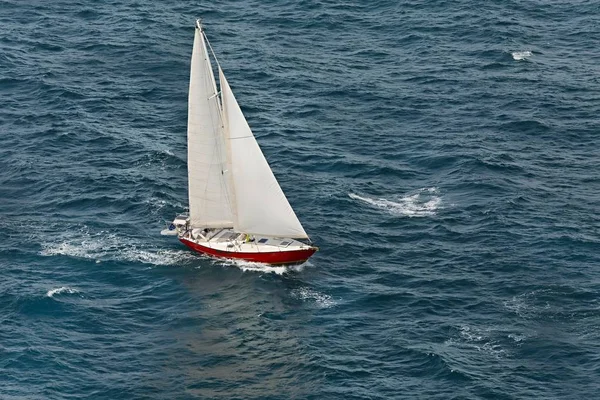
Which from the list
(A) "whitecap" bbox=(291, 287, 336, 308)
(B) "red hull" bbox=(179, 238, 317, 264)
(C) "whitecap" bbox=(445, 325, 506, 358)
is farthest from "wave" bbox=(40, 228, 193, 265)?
(C) "whitecap" bbox=(445, 325, 506, 358)

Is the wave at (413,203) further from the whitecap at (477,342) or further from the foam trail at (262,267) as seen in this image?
the whitecap at (477,342)

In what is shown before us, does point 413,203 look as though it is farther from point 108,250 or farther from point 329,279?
point 108,250

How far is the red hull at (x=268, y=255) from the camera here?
547 feet

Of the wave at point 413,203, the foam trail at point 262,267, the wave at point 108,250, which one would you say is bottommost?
the foam trail at point 262,267

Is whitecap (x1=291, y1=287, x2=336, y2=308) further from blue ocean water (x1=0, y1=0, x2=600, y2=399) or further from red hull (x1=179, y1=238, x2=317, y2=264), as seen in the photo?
red hull (x1=179, y1=238, x2=317, y2=264)

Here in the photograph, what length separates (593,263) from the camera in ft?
544

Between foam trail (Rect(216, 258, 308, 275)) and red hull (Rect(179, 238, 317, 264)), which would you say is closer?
red hull (Rect(179, 238, 317, 264))

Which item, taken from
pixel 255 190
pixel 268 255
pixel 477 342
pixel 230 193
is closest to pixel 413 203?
pixel 255 190

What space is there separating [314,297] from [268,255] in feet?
31.5

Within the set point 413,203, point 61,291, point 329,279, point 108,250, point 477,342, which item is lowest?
point 477,342

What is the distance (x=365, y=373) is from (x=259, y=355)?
1274cm

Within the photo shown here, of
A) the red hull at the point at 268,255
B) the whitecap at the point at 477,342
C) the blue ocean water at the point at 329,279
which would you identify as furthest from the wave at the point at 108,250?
the whitecap at the point at 477,342

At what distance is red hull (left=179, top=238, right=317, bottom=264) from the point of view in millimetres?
166750

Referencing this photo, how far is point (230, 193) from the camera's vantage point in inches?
6727
